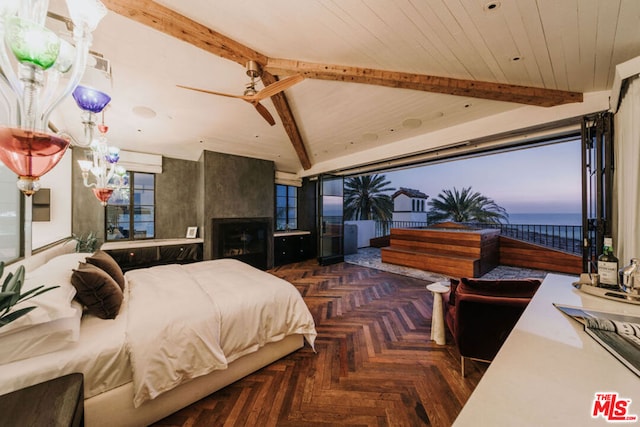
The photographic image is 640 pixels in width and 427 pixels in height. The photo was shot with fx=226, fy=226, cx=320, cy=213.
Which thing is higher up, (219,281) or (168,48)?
(168,48)

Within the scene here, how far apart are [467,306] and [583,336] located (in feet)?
2.69

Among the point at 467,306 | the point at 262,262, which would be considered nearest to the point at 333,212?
the point at 262,262

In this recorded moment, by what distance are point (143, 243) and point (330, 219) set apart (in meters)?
4.15

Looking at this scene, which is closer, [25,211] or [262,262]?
[25,211]

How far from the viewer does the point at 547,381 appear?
0.69m

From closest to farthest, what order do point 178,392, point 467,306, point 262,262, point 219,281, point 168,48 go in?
point 178,392
point 467,306
point 168,48
point 219,281
point 262,262

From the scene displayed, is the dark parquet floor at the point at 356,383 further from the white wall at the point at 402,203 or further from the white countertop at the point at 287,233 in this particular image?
the white wall at the point at 402,203

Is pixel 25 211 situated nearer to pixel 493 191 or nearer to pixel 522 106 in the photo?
pixel 522 106

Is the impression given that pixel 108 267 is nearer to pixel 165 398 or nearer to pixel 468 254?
pixel 165 398

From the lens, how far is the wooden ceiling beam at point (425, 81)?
7.98 ft

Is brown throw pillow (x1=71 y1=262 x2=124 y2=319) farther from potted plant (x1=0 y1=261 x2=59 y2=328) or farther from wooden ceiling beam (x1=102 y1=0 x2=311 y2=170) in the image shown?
wooden ceiling beam (x1=102 y1=0 x2=311 y2=170)

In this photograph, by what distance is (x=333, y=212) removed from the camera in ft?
20.8

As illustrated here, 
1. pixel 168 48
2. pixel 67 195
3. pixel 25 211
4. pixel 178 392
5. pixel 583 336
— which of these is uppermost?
pixel 168 48

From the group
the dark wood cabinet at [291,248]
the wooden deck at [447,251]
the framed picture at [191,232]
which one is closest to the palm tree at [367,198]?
the dark wood cabinet at [291,248]
